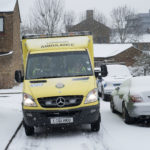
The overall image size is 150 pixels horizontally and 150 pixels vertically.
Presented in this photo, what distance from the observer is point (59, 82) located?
375 inches

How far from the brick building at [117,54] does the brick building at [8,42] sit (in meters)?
19.5

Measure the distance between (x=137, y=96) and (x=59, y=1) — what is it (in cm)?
4253

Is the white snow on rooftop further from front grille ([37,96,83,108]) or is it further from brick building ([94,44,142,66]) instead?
front grille ([37,96,83,108])

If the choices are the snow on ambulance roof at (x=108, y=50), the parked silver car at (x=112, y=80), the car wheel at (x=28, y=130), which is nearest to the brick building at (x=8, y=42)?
the parked silver car at (x=112, y=80)

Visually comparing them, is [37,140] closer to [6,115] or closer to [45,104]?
[45,104]

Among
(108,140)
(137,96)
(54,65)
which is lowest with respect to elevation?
(108,140)

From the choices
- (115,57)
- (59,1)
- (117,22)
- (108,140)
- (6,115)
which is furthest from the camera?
(117,22)

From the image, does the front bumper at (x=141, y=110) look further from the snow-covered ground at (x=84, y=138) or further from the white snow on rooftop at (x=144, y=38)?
the white snow on rooftop at (x=144, y=38)

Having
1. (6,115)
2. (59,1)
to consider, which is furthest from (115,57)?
(6,115)

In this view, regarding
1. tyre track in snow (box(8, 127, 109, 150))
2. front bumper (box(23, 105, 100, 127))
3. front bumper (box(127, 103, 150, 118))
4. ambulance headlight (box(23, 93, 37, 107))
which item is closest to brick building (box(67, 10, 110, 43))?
front bumper (box(127, 103, 150, 118))

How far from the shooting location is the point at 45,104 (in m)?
9.12

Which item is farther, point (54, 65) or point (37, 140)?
point (54, 65)

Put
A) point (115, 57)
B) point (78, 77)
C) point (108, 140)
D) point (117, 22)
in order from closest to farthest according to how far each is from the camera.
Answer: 1. point (108, 140)
2. point (78, 77)
3. point (115, 57)
4. point (117, 22)

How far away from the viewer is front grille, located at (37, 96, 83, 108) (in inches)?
359
